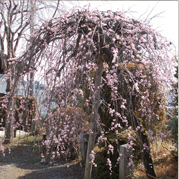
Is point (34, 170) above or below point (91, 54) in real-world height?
below

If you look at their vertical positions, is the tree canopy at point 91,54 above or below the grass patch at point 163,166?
above

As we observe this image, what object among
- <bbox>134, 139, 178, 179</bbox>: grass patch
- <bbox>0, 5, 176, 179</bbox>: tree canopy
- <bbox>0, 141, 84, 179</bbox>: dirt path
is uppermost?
<bbox>0, 5, 176, 179</bbox>: tree canopy

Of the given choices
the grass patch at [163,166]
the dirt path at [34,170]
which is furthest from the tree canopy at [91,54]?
the dirt path at [34,170]

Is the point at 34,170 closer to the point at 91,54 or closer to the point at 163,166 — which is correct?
the point at 163,166

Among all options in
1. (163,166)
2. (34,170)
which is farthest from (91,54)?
(34,170)

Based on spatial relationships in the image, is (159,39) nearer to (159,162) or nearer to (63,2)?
(159,162)

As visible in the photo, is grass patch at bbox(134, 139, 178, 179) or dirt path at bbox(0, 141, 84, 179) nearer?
grass patch at bbox(134, 139, 178, 179)

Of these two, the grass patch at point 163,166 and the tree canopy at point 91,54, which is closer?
the tree canopy at point 91,54

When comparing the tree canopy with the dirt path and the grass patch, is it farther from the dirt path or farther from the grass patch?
the dirt path

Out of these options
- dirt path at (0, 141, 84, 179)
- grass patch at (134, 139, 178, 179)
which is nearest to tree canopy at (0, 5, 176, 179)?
grass patch at (134, 139, 178, 179)

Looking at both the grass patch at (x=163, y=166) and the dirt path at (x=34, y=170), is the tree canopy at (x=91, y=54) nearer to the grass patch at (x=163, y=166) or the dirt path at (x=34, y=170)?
the grass patch at (x=163, y=166)

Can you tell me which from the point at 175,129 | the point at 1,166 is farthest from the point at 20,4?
the point at 175,129

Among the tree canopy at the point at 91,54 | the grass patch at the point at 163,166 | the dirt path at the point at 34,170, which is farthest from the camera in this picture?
the dirt path at the point at 34,170

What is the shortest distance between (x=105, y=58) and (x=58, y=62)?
674mm
